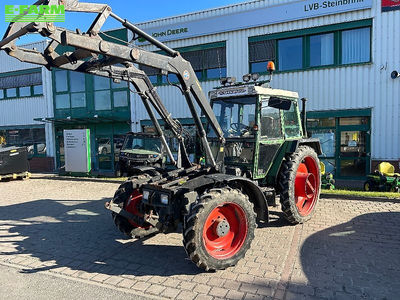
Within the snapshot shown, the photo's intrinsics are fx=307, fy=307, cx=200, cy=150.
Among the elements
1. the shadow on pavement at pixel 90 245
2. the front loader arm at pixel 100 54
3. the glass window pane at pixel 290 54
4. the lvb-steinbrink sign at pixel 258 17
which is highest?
the lvb-steinbrink sign at pixel 258 17

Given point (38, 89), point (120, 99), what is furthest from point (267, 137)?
point (38, 89)

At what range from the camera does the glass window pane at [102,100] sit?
49.9 feet

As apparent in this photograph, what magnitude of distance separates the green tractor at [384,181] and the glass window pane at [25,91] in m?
17.1

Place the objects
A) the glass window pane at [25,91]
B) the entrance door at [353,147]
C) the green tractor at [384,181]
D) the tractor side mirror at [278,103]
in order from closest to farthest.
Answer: the tractor side mirror at [278,103] → the green tractor at [384,181] → the entrance door at [353,147] → the glass window pane at [25,91]

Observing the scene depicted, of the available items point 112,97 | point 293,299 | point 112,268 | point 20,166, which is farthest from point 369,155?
point 20,166

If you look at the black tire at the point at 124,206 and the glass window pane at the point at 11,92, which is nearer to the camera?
the black tire at the point at 124,206

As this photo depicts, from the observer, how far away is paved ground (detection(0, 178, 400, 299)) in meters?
3.58

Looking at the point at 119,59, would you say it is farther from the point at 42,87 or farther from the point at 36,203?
the point at 42,87

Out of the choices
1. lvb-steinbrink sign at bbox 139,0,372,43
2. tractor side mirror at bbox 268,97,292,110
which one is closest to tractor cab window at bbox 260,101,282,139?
tractor side mirror at bbox 268,97,292,110

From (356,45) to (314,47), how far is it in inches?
54.1

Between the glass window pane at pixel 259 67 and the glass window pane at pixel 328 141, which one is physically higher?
the glass window pane at pixel 259 67

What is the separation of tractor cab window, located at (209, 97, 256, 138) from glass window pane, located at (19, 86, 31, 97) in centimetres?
1527

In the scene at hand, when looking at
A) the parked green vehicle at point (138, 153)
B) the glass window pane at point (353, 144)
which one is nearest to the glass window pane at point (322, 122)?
the glass window pane at point (353, 144)

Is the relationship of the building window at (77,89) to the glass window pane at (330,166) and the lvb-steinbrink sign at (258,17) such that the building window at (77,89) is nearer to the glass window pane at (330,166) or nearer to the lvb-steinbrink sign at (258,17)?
the lvb-steinbrink sign at (258,17)
